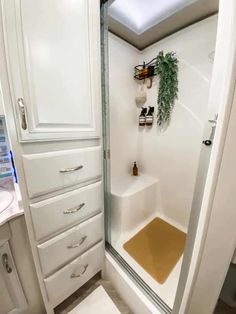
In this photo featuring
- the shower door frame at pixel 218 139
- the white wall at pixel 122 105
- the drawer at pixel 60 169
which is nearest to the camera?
the shower door frame at pixel 218 139

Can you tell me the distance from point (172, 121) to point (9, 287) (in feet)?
6.02

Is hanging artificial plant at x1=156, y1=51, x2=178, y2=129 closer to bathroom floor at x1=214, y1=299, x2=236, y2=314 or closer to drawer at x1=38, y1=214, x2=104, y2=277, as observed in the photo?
drawer at x1=38, y1=214, x2=104, y2=277

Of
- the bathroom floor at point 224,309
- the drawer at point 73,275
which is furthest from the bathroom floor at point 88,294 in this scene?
the bathroom floor at point 224,309

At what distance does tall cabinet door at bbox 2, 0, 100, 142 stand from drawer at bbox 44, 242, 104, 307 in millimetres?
829

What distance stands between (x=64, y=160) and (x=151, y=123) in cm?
133

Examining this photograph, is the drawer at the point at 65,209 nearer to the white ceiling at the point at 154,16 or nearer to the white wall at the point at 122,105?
the white wall at the point at 122,105

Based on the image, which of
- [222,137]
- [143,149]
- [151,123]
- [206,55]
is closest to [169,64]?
[206,55]

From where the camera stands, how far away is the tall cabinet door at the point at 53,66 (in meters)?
0.56

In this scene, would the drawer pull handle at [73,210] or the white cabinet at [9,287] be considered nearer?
the white cabinet at [9,287]

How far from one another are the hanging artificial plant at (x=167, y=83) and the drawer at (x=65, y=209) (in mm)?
1154

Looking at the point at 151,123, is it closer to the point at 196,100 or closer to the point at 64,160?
the point at 196,100

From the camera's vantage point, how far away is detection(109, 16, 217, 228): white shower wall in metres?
1.38

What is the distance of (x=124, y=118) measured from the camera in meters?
1.78

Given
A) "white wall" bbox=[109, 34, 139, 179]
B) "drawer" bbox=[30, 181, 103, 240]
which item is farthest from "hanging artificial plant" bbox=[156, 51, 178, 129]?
"drawer" bbox=[30, 181, 103, 240]
